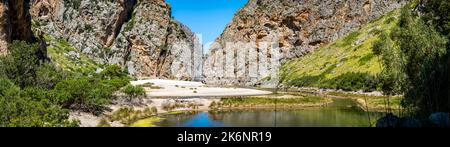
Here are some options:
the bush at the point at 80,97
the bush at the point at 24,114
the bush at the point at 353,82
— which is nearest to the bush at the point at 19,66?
the bush at the point at 80,97

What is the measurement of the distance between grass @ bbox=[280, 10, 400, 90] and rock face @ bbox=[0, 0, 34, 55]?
8077 centimetres

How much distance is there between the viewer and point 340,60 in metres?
138

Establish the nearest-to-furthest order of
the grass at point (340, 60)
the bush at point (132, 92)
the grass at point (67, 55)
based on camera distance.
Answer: the bush at point (132, 92), the grass at point (340, 60), the grass at point (67, 55)

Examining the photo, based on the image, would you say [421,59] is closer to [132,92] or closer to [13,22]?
[132,92]

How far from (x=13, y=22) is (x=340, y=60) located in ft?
347

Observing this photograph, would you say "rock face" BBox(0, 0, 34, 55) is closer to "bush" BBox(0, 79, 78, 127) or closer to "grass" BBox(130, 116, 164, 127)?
"bush" BBox(0, 79, 78, 127)

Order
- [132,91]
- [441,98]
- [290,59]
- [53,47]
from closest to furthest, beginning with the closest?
1. [441,98]
2. [132,91]
3. [53,47]
4. [290,59]

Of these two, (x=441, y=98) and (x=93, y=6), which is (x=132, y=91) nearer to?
(x=441, y=98)

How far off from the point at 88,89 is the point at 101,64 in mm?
136052

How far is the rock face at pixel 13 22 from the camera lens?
180 feet

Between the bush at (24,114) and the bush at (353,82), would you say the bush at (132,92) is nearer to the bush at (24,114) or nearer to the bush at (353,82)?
the bush at (24,114)

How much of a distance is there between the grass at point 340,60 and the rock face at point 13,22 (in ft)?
265
